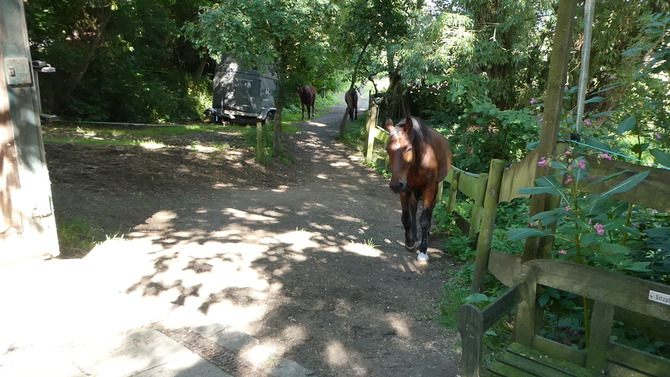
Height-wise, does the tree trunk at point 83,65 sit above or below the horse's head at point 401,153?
above

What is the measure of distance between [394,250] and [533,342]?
3.81 metres

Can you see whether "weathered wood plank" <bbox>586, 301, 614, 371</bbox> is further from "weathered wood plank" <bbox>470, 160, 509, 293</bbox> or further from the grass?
the grass

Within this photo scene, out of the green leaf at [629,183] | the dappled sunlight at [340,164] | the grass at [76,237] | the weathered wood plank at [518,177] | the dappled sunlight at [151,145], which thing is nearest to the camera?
the green leaf at [629,183]

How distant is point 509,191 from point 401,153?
204cm

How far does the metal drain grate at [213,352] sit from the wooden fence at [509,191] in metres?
1.95

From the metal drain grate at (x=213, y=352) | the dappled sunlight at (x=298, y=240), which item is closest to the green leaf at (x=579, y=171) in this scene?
the metal drain grate at (x=213, y=352)

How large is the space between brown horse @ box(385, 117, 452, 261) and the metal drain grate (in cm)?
286

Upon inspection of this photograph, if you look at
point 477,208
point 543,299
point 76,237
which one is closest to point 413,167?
point 477,208

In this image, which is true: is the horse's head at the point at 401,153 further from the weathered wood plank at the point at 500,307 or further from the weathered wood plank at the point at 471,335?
the weathered wood plank at the point at 471,335

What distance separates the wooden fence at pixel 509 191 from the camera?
2.39 meters

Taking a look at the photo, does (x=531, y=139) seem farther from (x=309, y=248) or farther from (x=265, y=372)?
(x=265, y=372)

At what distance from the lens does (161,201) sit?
841cm

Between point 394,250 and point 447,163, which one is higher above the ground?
point 447,163

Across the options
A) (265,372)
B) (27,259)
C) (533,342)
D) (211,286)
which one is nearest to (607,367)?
(533,342)
